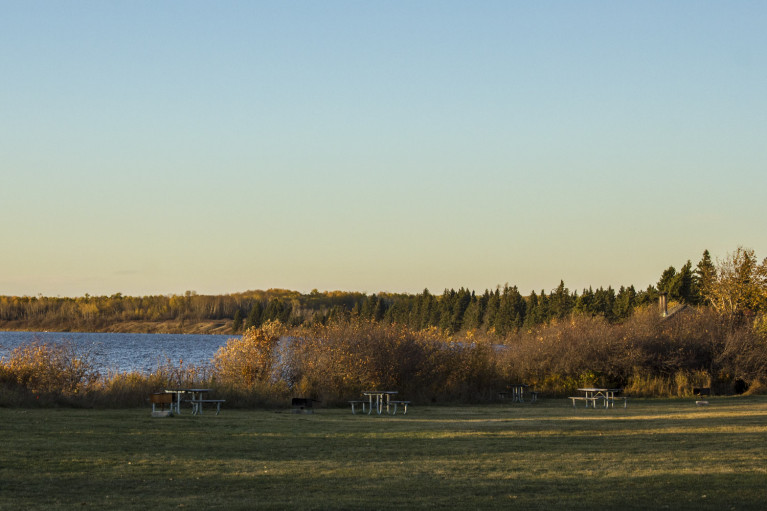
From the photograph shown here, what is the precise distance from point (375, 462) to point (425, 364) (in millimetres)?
18434

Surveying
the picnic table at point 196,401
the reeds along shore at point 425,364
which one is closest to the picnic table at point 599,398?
the reeds along shore at point 425,364

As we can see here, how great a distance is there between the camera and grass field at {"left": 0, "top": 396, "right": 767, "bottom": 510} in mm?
10938

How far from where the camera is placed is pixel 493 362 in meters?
36.5

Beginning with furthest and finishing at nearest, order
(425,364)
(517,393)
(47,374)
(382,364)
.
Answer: (517,393), (425,364), (382,364), (47,374)

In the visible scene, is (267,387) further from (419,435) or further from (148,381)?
(419,435)

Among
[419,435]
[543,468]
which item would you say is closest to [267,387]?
[419,435]

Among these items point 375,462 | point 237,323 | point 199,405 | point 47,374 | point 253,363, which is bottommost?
point 375,462

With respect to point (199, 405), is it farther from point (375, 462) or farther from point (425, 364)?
point (375, 462)

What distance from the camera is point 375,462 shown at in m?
14.5

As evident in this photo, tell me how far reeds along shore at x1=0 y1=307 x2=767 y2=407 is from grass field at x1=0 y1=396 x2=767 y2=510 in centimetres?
332

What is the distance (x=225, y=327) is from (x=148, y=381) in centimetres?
13971

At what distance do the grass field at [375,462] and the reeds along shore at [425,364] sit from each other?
10.9 ft

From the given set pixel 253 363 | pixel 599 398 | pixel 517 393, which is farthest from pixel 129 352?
pixel 599 398

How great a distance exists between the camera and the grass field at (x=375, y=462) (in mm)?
10938
